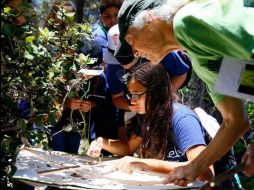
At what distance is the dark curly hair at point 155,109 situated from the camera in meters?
2.59

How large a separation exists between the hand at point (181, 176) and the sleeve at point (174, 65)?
1.53m

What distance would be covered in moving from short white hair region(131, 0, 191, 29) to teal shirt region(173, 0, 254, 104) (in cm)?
9

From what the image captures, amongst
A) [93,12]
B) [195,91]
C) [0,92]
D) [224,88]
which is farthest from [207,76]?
[93,12]

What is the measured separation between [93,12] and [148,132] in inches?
339

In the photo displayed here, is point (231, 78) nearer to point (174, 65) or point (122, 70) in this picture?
point (174, 65)

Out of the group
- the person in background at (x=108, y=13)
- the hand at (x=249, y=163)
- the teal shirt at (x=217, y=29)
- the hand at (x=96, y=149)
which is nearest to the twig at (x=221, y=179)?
the hand at (x=249, y=163)

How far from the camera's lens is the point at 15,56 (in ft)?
6.15

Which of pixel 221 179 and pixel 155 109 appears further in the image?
pixel 155 109

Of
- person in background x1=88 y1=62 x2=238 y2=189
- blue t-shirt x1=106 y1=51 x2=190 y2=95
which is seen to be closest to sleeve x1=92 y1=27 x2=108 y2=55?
blue t-shirt x1=106 y1=51 x2=190 y2=95

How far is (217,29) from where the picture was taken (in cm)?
174

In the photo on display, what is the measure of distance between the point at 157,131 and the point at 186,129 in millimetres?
181

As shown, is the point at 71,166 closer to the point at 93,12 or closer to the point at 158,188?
the point at 158,188

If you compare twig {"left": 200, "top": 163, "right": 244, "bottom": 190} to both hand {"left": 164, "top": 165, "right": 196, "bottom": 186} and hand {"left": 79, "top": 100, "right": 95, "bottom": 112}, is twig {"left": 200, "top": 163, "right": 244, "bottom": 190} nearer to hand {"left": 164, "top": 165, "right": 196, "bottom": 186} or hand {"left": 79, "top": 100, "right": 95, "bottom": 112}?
hand {"left": 164, "top": 165, "right": 196, "bottom": 186}

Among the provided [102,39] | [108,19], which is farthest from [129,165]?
[108,19]
